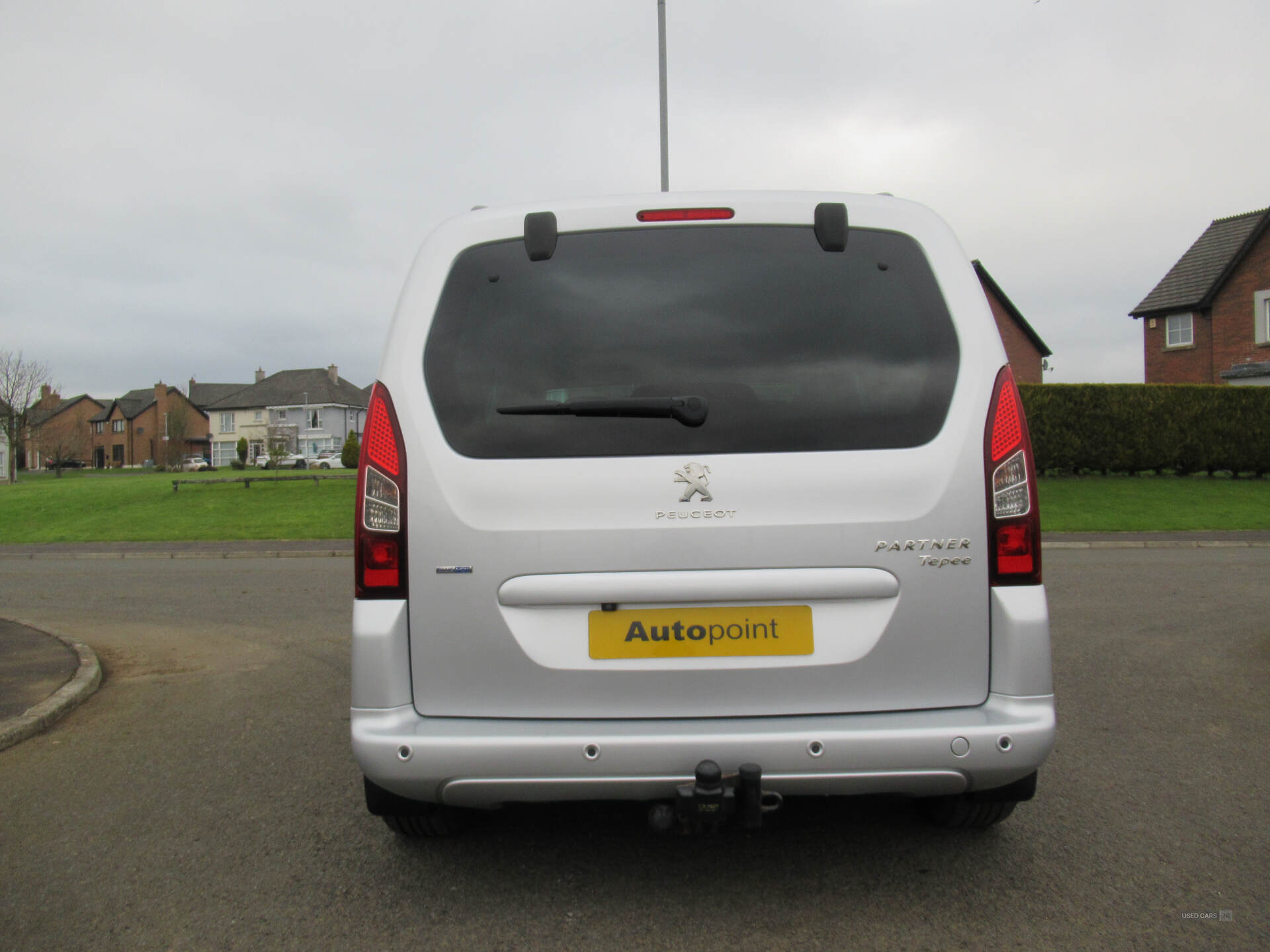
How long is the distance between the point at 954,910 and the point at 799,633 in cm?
98

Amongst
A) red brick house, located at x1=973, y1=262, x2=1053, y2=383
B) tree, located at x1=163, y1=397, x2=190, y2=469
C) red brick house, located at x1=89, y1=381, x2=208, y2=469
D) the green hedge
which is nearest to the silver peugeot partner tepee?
the green hedge

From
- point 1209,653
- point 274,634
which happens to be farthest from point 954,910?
point 274,634

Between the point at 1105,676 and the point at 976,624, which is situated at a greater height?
the point at 976,624

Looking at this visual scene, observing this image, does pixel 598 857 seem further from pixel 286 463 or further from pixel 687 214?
pixel 286 463

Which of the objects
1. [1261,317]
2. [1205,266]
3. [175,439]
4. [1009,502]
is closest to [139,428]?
[175,439]

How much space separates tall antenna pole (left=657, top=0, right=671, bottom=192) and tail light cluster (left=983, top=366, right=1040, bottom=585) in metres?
13.3

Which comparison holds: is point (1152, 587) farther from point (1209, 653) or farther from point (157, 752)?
point (157, 752)

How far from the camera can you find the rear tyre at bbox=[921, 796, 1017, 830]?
10.2ft

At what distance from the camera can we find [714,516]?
2.51 m

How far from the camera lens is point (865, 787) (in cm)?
246

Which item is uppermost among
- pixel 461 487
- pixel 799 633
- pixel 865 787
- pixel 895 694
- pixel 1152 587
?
pixel 461 487

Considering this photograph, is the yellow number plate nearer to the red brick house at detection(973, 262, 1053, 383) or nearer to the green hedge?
the green hedge

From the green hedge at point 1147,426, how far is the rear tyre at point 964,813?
2155 centimetres

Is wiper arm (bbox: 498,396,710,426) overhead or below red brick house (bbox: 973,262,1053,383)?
below
